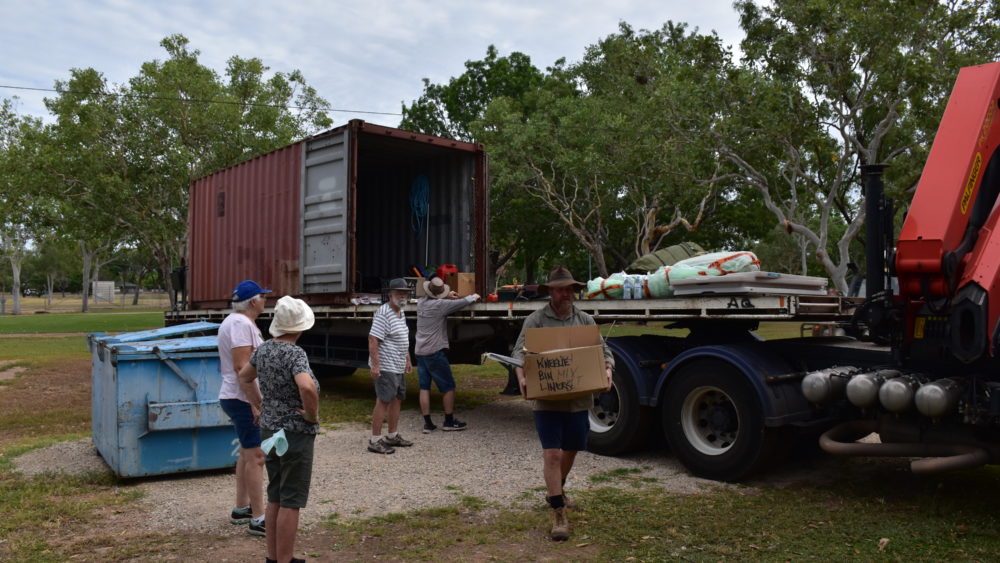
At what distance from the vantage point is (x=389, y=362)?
7.19 m

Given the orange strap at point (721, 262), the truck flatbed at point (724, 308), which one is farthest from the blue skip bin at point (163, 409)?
the orange strap at point (721, 262)

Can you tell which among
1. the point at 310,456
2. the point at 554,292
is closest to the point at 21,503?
the point at 310,456

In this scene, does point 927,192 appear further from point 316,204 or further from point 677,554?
point 316,204

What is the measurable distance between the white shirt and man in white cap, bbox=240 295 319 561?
73 centimetres

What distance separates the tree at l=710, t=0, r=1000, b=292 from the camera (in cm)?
1650

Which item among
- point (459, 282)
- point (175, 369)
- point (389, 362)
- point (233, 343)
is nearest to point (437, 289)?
point (459, 282)

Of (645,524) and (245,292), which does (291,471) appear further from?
(645,524)

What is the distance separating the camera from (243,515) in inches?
191

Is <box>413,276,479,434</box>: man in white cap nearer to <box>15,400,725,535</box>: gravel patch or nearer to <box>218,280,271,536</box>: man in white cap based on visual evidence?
<box>15,400,725,535</box>: gravel patch

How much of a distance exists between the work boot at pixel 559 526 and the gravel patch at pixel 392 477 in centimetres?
75

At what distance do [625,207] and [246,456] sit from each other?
25.5 metres

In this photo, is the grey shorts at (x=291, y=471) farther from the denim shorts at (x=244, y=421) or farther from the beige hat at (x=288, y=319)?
the denim shorts at (x=244, y=421)

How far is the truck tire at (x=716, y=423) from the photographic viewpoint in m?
5.55

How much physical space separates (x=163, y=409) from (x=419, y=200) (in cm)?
620
